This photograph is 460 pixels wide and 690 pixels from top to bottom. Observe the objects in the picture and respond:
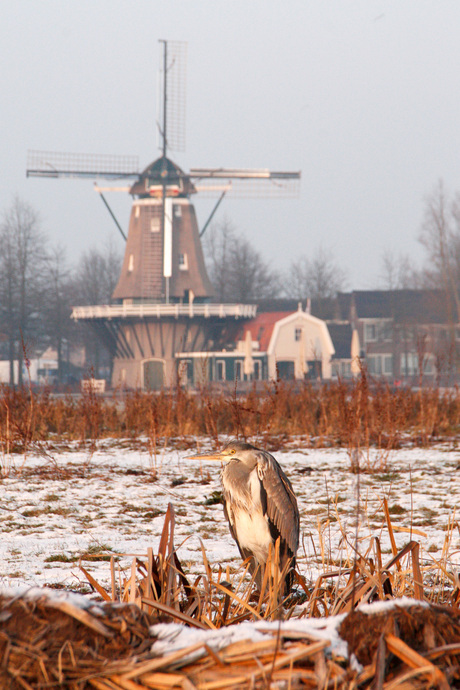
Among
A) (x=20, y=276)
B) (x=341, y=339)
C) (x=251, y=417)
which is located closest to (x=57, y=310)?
(x=20, y=276)

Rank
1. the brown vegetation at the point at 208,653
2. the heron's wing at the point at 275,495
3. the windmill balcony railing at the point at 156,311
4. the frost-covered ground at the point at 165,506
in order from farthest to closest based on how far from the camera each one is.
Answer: the windmill balcony railing at the point at 156,311
the frost-covered ground at the point at 165,506
the heron's wing at the point at 275,495
the brown vegetation at the point at 208,653

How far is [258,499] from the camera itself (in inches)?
119

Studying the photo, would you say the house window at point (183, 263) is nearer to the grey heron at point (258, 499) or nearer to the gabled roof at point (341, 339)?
the gabled roof at point (341, 339)

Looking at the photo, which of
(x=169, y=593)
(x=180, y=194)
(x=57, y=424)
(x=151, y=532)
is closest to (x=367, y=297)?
(x=180, y=194)

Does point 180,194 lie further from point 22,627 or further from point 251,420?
point 22,627

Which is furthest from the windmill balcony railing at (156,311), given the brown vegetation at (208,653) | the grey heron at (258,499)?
the brown vegetation at (208,653)

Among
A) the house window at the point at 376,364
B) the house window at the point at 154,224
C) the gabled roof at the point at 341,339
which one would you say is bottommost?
the house window at the point at 376,364

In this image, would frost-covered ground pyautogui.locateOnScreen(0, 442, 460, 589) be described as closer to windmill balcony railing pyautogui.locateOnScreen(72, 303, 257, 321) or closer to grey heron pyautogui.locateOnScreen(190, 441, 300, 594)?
grey heron pyautogui.locateOnScreen(190, 441, 300, 594)

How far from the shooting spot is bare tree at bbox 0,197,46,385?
115 ft

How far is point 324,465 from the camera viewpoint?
8633 mm

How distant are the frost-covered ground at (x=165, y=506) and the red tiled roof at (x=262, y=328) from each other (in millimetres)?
28161

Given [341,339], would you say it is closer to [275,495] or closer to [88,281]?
[88,281]

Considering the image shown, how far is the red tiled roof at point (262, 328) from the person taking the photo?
38125 mm

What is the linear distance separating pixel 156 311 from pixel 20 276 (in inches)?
307
